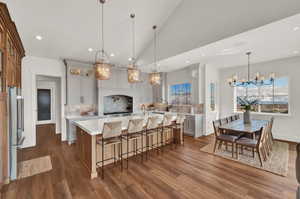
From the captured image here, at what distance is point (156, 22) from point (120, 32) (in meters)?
1.13

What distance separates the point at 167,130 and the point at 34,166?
11.1ft

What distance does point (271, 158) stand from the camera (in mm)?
A: 3137

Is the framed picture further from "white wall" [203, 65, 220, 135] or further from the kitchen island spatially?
the kitchen island

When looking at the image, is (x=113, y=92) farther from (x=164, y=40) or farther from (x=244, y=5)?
(x=244, y=5)

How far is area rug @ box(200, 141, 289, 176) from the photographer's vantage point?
2693 mm

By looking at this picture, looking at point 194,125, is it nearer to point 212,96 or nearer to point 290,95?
point 212,96

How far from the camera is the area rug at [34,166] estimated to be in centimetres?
263

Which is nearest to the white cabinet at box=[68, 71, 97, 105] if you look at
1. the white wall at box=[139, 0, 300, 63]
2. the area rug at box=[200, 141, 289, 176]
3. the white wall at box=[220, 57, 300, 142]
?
the white wall at box=[139, 0, 300, 63]

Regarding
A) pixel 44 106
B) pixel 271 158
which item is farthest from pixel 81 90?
pixel 271 158

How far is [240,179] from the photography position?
2365 millimetres

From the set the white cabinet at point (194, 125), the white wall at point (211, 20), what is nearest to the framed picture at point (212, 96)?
the white cabinet at point (194, 125)

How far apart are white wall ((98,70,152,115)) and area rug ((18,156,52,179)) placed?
2121 mm

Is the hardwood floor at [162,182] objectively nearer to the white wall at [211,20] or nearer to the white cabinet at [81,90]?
the white cabinet at [81,90]

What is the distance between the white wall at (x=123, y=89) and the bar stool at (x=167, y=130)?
2.21 meters
